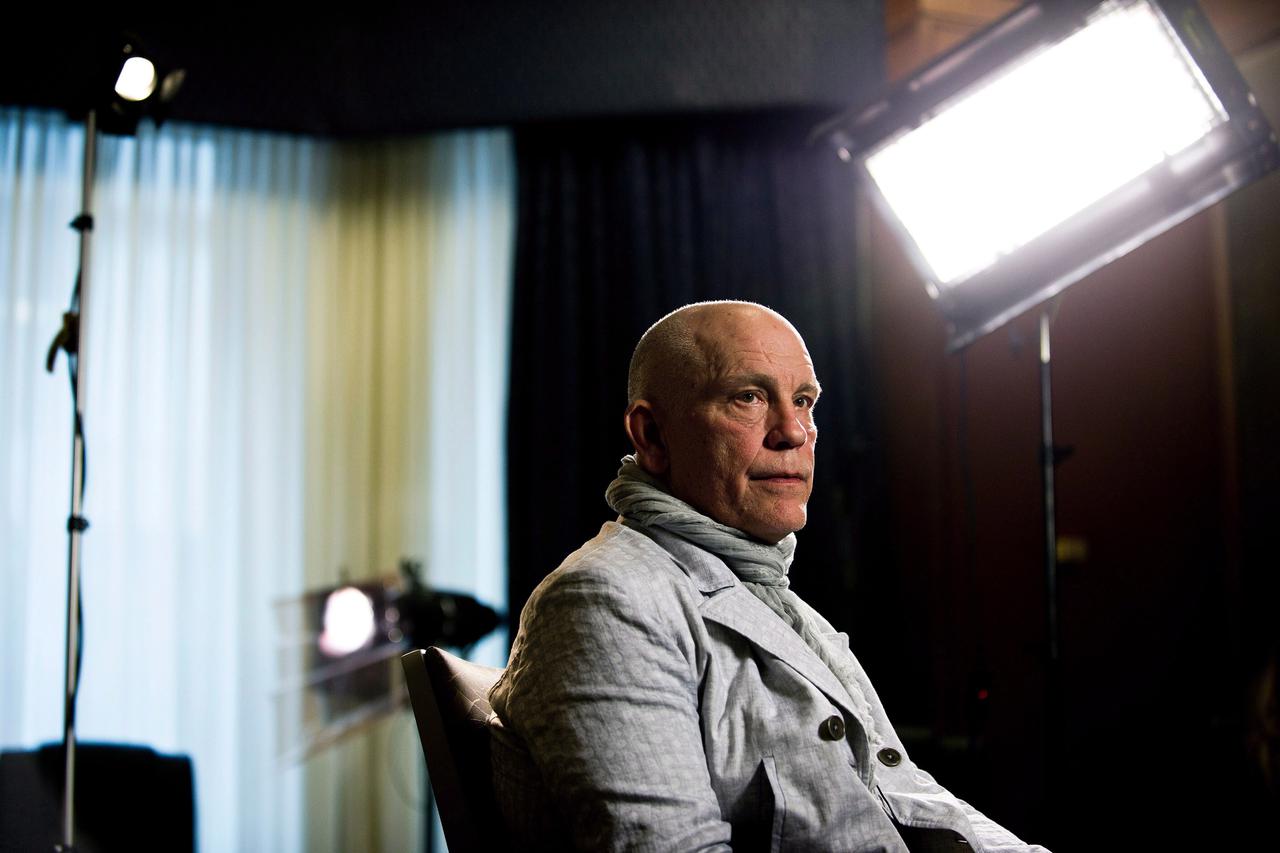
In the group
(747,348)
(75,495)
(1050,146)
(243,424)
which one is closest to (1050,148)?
(1050,146)

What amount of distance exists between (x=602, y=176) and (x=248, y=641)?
81.3 inches

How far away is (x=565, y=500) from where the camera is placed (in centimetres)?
363

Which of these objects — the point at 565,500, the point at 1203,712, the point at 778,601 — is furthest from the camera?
the point at 565,500

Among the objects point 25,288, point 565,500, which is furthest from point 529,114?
point 25,288

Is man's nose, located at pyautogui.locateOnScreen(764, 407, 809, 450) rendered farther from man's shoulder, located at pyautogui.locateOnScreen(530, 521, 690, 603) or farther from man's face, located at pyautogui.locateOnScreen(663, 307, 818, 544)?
man's shoulder, located at pyautogui.locateOnScreen(530, 521, 690, 603)

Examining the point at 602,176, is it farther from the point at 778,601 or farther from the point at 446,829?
the point at 446,829

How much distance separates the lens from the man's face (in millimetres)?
1483

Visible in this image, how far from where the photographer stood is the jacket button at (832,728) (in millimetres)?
1343

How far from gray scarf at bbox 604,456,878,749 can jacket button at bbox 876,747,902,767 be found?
0.07 ft

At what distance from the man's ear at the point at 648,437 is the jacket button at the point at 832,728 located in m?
0.41

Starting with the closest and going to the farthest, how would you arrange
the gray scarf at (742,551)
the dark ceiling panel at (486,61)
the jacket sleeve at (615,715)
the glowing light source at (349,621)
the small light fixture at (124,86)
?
the jacket sleeve at (615,715), the gray scarf at (742,551), the small light fixture at (124,86), the glowing light source at (349,621), the dark ceiling panel at (486,61)

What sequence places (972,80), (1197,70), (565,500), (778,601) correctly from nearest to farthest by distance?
(778,601), (1197,70), (972,80), (565,500)

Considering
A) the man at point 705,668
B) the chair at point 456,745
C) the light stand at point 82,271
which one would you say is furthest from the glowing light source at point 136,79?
the chair at point 456,745

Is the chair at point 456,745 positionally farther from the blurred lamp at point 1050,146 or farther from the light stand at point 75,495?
the blurred lamp at point 1050,146
